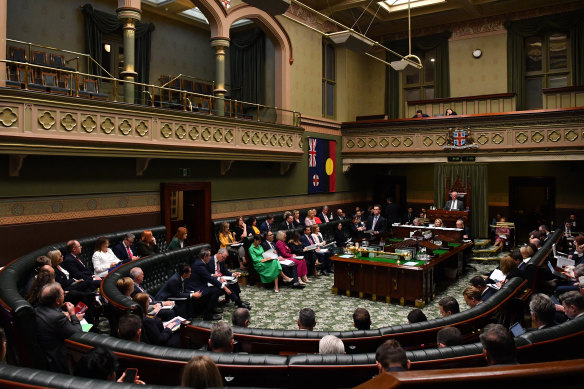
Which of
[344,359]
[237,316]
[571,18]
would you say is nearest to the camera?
[344,359]

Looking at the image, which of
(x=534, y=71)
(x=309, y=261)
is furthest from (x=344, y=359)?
(x=534, y=71)

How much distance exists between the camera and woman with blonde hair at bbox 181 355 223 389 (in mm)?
2553

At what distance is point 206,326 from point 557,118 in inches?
511

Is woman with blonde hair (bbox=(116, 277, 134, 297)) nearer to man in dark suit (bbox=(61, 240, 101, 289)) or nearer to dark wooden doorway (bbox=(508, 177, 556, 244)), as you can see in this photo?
man in dark suit (bbox=(61, 240, 101, 289))

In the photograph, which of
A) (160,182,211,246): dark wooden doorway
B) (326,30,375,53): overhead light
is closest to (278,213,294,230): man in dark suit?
(160,182,211,246): dark wooden doorway

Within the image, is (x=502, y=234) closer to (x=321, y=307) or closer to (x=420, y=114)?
(x=420, y=114)

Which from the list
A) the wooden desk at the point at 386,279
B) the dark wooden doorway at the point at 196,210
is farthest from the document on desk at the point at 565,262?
the dark wooden doorway at the point at 196,210

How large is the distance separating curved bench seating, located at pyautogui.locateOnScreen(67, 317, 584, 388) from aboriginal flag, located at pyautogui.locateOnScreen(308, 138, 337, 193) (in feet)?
40.4

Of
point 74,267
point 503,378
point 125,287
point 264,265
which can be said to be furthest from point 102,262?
point 503,378

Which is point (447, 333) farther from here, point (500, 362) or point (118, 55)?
point (118, 55)

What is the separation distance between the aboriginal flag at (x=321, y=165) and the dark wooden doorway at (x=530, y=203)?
7.07 m

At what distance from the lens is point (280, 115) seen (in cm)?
1395

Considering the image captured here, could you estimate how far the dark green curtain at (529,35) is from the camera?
14836 millimetres

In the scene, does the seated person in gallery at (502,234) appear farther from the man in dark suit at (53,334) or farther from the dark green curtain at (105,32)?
the man in dark suit at (53,334)
